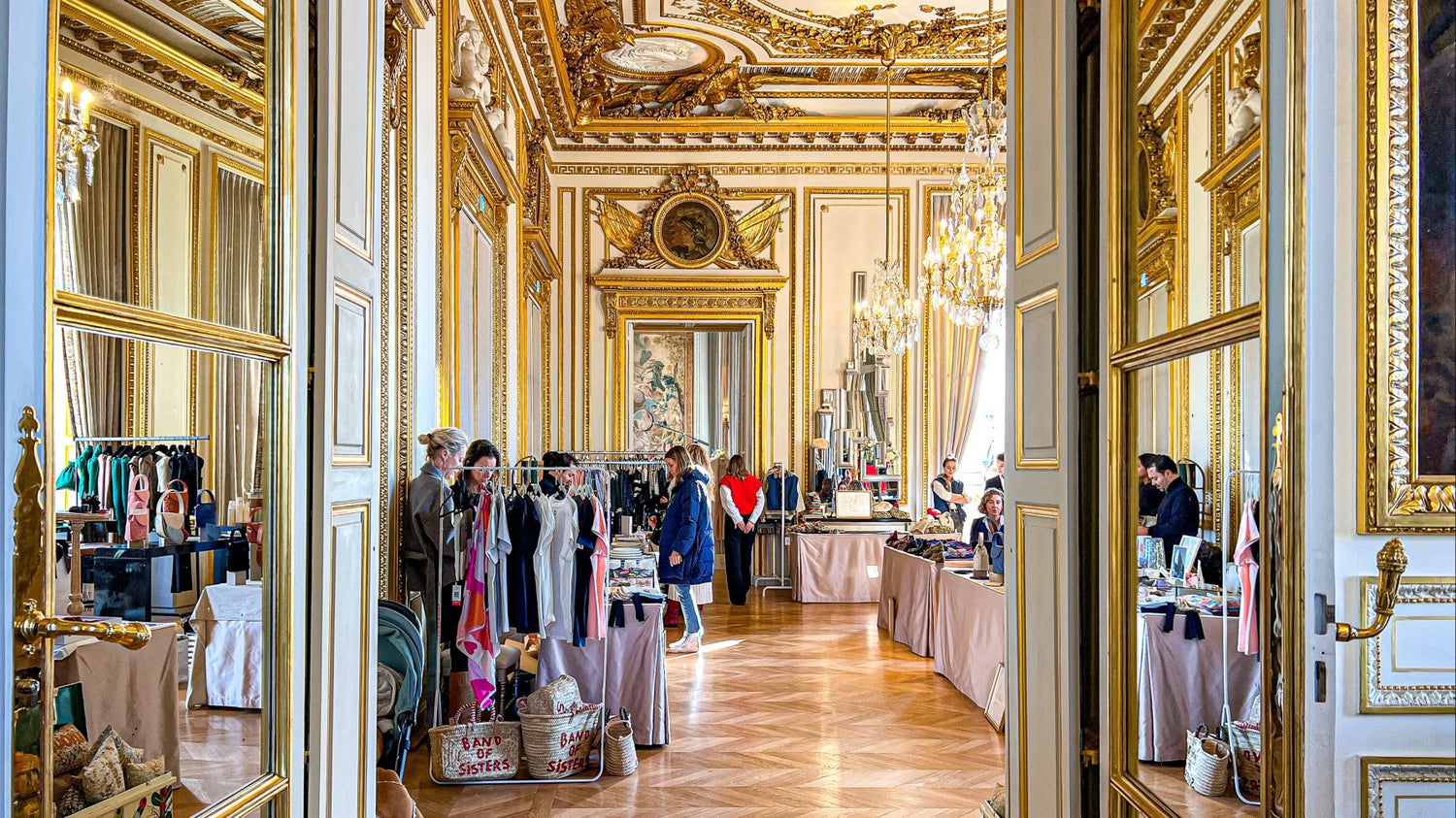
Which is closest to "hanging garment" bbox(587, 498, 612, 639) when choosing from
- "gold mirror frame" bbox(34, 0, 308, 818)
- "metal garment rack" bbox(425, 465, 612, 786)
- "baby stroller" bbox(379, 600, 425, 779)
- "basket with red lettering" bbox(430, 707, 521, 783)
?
"metal garment rack" bbox(425, 465, 612, 786)

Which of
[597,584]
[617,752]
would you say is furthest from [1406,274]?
[617,752]

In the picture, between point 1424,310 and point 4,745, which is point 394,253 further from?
point 1424,310

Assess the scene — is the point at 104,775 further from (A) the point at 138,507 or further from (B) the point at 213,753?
(A) the point at 138,507

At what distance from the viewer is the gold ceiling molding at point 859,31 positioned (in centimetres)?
980

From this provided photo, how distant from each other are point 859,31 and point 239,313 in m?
9.13

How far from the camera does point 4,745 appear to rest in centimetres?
144

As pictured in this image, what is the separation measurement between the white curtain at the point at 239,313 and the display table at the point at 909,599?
19.4ft

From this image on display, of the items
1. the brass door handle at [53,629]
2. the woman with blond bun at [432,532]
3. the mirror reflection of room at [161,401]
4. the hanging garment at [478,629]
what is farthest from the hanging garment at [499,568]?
the brass door handle at [53,629]

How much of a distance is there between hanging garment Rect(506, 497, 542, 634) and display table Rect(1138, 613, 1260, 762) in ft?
10.4

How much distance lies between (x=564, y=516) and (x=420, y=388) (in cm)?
151

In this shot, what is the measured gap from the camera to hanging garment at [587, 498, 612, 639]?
505 cm

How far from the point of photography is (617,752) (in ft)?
16.0

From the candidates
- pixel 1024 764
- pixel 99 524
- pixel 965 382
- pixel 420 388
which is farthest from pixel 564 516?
pixel 965 382

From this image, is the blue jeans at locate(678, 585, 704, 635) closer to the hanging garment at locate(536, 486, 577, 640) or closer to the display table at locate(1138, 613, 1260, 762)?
the hanging garment at locate(536, 486, 577, 640)
